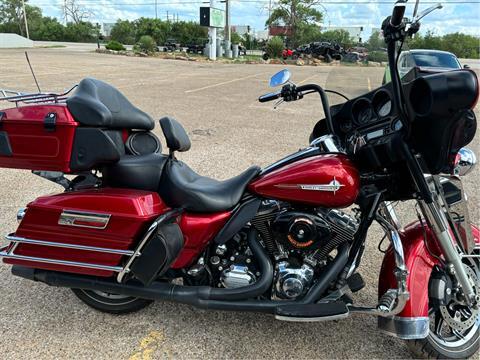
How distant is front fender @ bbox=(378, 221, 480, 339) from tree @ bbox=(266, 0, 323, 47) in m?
49.2

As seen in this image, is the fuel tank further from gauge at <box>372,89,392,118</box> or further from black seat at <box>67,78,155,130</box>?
black seat at <box>67,78,155,130</box>

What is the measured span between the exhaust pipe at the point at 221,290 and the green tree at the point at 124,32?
6051cm

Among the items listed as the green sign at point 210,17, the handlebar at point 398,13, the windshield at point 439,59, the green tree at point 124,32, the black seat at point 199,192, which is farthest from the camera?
the green tree at point 124,32

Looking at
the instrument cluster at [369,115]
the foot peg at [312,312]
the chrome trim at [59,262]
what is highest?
the instrument cluster at [369,115]

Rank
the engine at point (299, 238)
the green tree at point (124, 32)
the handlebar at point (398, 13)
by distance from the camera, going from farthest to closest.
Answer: the green tree at point (124, 32)
the engine at point (299, 238)
the handlebar at point (398, 13)

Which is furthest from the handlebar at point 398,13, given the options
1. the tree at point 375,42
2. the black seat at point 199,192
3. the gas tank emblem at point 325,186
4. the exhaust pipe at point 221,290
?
the exhaust pipe at point 221,290

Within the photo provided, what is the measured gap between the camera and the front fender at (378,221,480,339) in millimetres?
2199

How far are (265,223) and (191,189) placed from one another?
1.53 ft

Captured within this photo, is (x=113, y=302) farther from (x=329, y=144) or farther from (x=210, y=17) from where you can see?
(x=210, y=17)

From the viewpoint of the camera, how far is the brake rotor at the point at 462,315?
93.9 inches

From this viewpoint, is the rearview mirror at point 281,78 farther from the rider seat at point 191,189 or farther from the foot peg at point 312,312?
the foot peg at point 312,312

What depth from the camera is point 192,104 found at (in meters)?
10.8

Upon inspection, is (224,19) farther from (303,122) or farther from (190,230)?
(190,230)

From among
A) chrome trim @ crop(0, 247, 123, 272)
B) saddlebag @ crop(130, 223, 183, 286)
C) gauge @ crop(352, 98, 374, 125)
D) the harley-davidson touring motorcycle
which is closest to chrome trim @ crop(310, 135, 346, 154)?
the harley-davidson touring motorcycle
